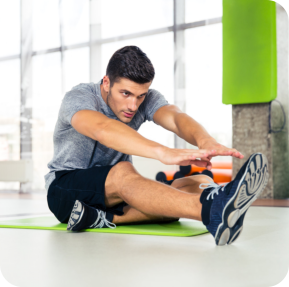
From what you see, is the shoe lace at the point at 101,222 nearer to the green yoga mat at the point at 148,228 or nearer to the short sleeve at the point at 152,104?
the green yoga mat at the point at 148,228

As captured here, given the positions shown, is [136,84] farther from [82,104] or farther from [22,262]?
[22,262]

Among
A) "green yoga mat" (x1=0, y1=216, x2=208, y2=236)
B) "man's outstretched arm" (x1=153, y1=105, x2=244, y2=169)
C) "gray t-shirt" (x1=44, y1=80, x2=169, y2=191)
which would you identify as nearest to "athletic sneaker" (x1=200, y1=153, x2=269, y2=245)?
"man's outstretched arm" (x1=153, y1=105, x2=244, y2=169)

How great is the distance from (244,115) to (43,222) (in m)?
2.66

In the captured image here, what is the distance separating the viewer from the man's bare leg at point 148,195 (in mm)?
1323

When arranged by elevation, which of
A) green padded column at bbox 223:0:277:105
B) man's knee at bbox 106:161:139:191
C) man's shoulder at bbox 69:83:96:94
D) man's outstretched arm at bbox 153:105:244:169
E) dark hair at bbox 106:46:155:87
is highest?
green padded column at bbox 223:0:277:105

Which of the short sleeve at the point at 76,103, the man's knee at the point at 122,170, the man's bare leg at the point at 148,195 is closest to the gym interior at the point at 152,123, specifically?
the man's bare leg at the point at 148,195

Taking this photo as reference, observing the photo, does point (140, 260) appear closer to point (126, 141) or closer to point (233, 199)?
point (233, 199)

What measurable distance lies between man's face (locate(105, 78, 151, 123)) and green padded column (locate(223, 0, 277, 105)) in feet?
7.98

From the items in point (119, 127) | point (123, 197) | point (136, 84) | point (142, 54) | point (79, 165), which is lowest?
point (123, 197)

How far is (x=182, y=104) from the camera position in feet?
17.6

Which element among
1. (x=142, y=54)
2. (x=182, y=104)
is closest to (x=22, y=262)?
(x=142, y=54)

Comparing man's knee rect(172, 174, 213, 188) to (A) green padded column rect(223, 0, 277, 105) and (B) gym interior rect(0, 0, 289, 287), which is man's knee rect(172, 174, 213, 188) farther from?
(A) green padded column rect(223, 0, 277, 105)

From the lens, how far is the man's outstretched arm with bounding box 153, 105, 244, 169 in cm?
133

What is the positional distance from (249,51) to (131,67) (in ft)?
8.41
